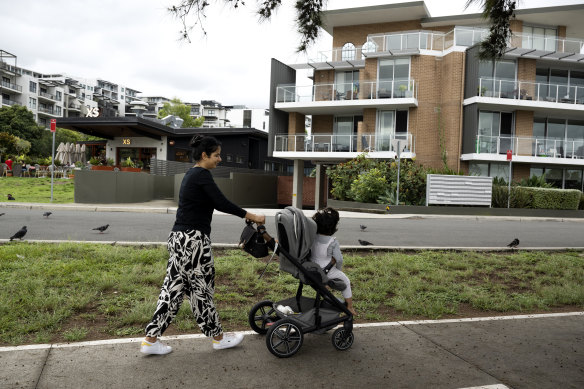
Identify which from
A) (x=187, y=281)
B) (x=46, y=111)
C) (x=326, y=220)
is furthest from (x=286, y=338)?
(x=46, y=111)

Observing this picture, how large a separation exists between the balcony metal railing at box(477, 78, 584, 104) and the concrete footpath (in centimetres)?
2366

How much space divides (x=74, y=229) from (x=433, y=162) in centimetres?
2096

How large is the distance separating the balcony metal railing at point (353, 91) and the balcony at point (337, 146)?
2449mm

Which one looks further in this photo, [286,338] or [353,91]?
[353,91]

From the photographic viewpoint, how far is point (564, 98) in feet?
85.0

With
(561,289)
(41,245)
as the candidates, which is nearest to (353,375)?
(561,289)

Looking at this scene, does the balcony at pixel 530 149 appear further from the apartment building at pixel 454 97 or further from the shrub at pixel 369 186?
the shrub at pixel 369 186

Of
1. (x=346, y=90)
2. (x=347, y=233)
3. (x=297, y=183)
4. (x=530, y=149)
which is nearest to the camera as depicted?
(x=347, y=233)

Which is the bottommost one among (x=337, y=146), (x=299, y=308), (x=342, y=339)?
(x=342, y=339)

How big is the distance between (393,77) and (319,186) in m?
8.73

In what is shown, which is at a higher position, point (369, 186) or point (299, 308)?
point (369, 186)

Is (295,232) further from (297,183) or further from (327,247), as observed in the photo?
(297,183)

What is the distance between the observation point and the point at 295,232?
3752mm

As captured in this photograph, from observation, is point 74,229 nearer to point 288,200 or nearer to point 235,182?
point 235,182
